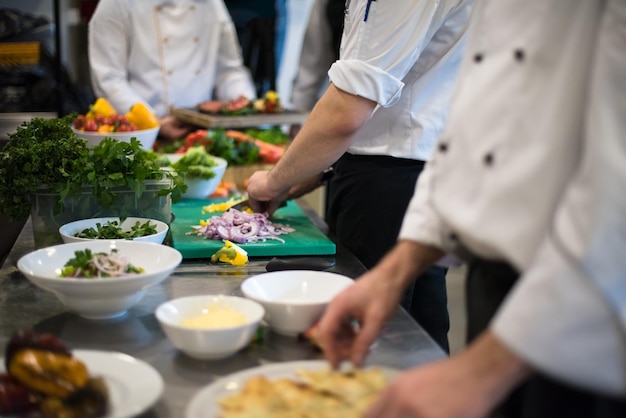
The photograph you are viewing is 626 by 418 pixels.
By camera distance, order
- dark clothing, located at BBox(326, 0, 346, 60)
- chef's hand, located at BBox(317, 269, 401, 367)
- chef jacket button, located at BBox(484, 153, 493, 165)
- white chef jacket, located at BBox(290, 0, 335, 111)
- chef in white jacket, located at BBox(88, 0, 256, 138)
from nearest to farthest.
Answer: chef jacket button, located at BBox(484, 153, 493, 165) → chef's hand, located at BBox(317, 269, 401, 367) → chef in white jacket, located at BBox(88, 0, 256, 138) → dark clothing, located at BBox(326, 0, 346, 60) → white chef jacket, located at BBox(290, 0, 335, 111)

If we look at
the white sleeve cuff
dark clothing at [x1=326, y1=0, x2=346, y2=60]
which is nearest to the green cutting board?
the white sleeve cuff

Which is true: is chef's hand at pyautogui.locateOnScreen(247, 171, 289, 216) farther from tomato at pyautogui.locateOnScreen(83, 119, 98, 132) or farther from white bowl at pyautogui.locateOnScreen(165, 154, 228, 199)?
tomato at pyautogui.locateOnScreen(83, 119, 98, 132)

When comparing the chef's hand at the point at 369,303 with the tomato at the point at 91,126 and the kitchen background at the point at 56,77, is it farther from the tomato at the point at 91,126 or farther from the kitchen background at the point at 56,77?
the kitchen background at the point at 56,77

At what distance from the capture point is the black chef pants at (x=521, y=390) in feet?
3.33

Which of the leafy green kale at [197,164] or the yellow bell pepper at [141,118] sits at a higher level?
the yellow bell pepper at [141,118]

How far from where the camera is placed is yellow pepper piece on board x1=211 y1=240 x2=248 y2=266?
72.0 inches

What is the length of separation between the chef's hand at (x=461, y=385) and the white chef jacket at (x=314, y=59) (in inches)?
125

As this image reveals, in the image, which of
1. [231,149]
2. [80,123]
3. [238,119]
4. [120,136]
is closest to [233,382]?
[120,136]

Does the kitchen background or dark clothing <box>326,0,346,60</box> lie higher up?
dark clothing <box>326,0,346,60</box>

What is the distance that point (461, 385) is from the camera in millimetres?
923

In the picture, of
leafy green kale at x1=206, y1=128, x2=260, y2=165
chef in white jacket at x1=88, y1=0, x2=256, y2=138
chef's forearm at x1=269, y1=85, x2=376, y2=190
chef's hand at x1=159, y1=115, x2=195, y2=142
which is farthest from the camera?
chef in white jacket at x1=88, y1=0, x2=256, y2=138

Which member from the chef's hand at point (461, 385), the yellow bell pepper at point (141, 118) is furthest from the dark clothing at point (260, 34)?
the chef's hand at point (461, 385)

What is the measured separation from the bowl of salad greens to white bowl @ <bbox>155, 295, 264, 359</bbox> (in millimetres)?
1022

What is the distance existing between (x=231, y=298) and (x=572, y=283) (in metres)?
0.66
